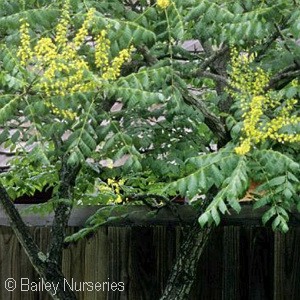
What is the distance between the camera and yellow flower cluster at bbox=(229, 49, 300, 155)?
302 cm

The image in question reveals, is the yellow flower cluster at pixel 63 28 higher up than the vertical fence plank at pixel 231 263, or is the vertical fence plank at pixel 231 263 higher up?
the yellow flower cluster at pixel 63 28

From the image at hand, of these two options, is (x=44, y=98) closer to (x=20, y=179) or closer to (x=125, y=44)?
(x=125, y=44)

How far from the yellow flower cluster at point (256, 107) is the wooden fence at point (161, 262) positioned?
998 millimetres

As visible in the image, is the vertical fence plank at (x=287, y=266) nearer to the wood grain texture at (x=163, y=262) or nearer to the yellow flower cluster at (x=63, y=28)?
the wood grain texture at (x=163, y=262)

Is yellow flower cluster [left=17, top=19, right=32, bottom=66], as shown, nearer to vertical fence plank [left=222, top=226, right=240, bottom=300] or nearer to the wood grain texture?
the wood grain texture

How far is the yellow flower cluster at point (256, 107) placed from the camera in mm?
3018

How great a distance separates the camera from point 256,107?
303 cm

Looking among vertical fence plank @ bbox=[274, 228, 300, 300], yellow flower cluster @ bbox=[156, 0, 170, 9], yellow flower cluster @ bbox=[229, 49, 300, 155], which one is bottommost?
vertical fence plank @ bbox=[274, 228, 300, 300]

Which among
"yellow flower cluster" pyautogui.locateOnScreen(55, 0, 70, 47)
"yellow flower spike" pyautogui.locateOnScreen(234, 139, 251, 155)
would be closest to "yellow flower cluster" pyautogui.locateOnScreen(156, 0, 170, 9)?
"yellow flower cluster" pyautogui.locateOnScreen(55, 0, 70, 47)

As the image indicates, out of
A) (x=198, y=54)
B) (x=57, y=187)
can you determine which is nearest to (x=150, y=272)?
(x=57, y=187)

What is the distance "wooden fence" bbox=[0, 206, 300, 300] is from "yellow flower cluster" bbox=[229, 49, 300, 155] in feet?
3.27

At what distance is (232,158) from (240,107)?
0.22 m

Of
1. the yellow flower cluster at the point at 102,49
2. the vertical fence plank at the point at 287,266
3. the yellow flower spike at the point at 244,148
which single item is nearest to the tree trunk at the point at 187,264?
the vertical fence plank at the point at 287,266

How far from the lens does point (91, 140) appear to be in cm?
331
